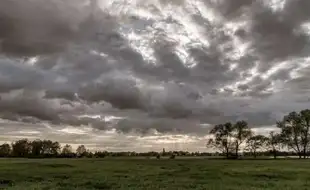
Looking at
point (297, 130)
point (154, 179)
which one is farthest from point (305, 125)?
point (154, 179)

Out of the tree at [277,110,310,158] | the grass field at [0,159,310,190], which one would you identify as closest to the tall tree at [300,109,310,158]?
the tree at [277,110,310,158]

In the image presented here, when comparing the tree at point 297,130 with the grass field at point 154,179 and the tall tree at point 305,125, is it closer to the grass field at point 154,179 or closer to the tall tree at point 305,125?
the tall tree at point 305,125

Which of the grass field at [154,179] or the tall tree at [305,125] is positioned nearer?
the grass field at [154,179]

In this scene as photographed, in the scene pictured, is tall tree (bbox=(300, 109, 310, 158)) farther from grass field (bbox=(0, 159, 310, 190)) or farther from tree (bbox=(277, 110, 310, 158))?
grass field (bbox=(0, 159, 310, 190))

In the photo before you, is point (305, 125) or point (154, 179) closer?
point (154, 179)

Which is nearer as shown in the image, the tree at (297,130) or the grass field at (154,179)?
the grass field at (154,179)

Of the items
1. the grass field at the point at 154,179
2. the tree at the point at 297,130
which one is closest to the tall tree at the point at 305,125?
the tree at the point at 297,130

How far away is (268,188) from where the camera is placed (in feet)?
116

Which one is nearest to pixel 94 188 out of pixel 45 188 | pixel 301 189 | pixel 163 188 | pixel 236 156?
pixel 45 188

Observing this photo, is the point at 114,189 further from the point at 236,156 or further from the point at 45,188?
the point at 236,156

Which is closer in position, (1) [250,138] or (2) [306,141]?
(2) [306,141]

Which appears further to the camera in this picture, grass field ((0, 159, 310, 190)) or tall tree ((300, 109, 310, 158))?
tall tree ((300, 109, 310, 158))

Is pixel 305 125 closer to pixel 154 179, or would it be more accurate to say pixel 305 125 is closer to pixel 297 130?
pixel 297 130

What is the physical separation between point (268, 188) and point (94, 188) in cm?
1744
